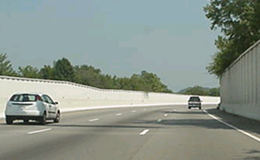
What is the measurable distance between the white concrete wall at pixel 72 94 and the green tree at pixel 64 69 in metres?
62.1

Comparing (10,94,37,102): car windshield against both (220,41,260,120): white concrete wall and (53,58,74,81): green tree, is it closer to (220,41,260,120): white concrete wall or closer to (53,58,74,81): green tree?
(220,41,260,120): white concrete wall

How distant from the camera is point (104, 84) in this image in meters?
166

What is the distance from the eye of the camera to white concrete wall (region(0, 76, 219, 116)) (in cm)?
4097

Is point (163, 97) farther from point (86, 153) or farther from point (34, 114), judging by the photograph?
point (86, 153)

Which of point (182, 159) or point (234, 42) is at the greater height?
point (234, 42)

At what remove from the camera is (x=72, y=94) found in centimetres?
6122

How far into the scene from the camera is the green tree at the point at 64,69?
165 m

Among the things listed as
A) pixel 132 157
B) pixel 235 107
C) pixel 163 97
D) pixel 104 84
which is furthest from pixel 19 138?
pixel 104 84

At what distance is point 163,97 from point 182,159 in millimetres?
96707

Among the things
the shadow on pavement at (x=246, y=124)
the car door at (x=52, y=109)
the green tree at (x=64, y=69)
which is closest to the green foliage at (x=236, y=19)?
the shadow on pavement at (x=246, y=124)

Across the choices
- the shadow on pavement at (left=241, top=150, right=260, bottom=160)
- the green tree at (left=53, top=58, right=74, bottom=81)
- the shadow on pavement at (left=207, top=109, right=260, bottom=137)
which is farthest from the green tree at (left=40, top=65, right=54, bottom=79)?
the shadow on pavement at (left=241, top=150, right=260, bottom=160)

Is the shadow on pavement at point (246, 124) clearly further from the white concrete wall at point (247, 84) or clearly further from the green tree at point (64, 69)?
the green tree at point (64, 69)

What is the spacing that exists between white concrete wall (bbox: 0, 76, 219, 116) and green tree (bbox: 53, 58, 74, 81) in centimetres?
6209

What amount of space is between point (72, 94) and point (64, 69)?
10768cm
